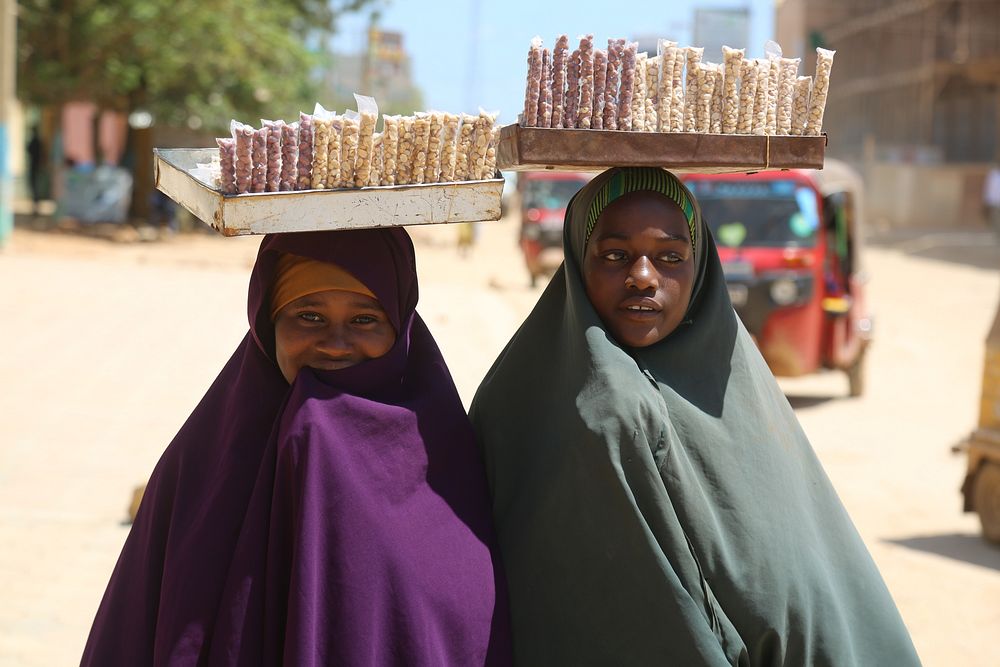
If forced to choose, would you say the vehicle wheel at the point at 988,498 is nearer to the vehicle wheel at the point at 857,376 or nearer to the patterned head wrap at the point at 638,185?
the patterned head wrap at the point at 638,185

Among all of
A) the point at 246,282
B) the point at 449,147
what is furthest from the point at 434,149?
the point at 246,282

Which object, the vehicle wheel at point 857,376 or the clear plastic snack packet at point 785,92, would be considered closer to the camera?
the clear plastic snack packet at point 785,92

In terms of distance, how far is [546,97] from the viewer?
2.16 m

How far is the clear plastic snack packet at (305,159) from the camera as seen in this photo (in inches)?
79.0

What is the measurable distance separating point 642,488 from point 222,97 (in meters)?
21.9

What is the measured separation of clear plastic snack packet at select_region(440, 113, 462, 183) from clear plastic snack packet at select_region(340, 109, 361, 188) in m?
0.15

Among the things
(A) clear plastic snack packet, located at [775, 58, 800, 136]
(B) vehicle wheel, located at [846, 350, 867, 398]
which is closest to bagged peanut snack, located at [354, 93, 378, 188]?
(A) clear plastic snack packet, located at [775, 58, 800, 136]

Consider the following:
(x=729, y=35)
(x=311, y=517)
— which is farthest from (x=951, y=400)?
(x=311, y=517)

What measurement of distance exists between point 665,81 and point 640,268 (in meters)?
0.35

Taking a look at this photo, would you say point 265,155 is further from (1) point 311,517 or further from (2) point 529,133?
(1) point 311,517

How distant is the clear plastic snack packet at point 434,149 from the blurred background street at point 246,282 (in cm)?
61

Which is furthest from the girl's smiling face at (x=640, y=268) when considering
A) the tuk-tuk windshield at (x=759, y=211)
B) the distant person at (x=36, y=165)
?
the distant person at (x=36, y=165)

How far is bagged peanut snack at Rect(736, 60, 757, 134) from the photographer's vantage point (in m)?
2.19

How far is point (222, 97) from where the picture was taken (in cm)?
2286
